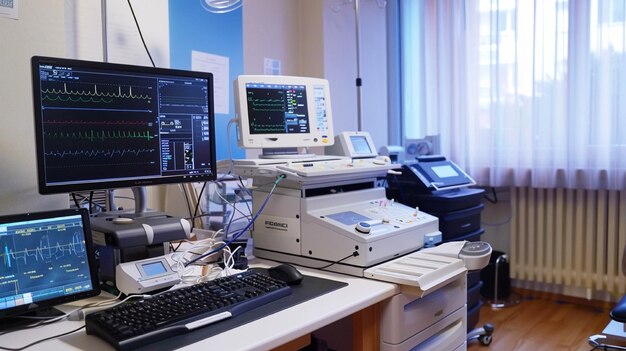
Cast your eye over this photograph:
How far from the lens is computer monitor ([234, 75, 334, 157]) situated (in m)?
1.66

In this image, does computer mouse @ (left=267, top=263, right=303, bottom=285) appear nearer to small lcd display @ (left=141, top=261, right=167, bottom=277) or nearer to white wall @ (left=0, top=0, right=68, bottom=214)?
small lcd display @ (left=141, top=261, right=167, bottom=277)

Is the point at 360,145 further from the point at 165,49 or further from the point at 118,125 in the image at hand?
the point at 118,125

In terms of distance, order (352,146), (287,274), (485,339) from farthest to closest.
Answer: (485,339) → (352,146) → (287,274)

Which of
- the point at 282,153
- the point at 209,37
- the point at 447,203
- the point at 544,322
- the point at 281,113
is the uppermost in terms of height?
the point at 209,37

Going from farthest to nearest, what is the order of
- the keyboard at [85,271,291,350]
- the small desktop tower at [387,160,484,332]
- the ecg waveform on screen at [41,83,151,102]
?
the small desktop tower at [387,160,484,332]
the ecg waveform on screen at [41,83,151,102]
the keyboard at [85,271,291,350]

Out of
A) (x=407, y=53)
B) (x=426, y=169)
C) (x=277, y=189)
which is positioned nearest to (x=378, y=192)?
(x=277, y=189)

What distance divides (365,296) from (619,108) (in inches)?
92.5

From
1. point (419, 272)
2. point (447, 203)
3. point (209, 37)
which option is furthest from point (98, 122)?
point (447, 203)

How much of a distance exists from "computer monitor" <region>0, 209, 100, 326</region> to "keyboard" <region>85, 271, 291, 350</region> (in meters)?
0.14

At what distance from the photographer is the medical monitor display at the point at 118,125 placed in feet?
3.85

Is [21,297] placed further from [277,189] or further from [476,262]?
[476,262]

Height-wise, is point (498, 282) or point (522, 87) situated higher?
point (522, 87)

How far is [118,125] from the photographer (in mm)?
1294

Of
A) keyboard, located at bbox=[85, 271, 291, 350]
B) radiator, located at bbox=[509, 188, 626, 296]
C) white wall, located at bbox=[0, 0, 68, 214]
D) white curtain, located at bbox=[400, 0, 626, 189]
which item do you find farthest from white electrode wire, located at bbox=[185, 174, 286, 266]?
radiator, located at bbox=[509, 188, 626, 296]
